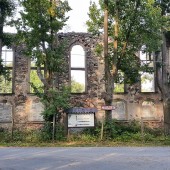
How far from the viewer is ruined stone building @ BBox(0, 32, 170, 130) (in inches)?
973

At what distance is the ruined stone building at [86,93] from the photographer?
24.7 metres

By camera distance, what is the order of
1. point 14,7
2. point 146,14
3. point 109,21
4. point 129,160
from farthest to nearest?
point 14,7 → point 109,21 → point 146,14 → point 129,160

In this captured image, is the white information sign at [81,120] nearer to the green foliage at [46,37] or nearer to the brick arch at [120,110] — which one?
the green foliage at [46,37]

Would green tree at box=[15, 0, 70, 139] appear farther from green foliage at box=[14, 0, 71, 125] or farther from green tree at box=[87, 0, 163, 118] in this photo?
green tree at box=[87, 0, 163, 118]

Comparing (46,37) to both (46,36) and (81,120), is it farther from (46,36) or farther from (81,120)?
(81,120)

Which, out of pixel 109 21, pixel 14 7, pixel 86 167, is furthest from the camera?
pixel 14 7

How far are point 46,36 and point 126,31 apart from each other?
4795 millimetres

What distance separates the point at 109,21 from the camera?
20938 mm

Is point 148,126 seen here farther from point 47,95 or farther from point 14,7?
point 14,7

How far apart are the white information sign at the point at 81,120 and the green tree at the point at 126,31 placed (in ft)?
3.87

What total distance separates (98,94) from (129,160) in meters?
14.6

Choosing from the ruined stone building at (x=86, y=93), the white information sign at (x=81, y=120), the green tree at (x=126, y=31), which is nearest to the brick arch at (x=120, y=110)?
the ruined stone building at (x=86, y=93)

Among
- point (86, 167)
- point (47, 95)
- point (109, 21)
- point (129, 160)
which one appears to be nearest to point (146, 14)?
point (109, 21)

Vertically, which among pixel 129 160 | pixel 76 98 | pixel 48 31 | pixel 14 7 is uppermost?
pixel 14 7
